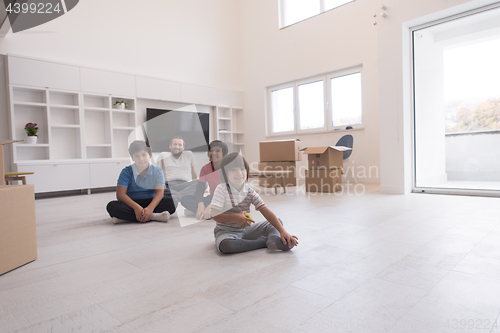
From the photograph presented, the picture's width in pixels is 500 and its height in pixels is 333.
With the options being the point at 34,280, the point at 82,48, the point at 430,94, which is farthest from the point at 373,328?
the point at 82,48

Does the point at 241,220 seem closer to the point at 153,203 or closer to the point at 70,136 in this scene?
the point at 153,203

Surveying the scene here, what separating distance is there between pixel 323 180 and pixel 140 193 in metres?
2.55

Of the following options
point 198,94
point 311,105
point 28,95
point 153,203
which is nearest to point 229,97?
point 198,94

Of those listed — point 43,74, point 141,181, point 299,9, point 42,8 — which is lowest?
point 141,181

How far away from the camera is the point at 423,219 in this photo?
2.35 m

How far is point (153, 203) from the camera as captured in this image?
2582mm

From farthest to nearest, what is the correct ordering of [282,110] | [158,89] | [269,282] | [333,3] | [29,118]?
[282,110]
[158,89]
[333,3]
[29,118]
[269,282]

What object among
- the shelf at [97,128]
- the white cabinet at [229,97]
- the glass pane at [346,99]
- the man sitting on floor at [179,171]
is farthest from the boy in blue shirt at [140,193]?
the white cabinet at [229,97]

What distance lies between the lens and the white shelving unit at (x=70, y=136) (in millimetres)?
4629

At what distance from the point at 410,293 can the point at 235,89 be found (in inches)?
268

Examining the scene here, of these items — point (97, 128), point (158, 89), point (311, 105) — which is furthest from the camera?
point (311, 105)

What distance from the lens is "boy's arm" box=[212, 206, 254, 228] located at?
1657 millimetres

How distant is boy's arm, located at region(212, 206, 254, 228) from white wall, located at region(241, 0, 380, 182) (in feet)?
13.8

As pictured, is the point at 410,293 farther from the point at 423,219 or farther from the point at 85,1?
the point at 85,1
